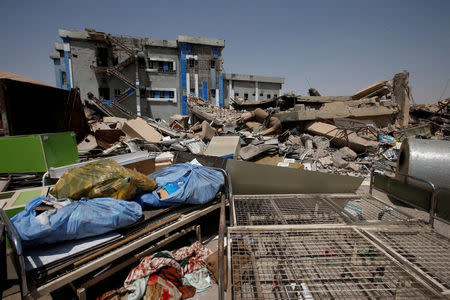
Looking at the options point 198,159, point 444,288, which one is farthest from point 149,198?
point 444,288

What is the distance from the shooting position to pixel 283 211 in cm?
286

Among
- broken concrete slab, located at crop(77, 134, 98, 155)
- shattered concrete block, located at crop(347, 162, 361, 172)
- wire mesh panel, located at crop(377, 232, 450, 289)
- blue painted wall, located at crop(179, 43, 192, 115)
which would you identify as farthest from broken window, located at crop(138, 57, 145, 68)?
wire mesh panel, located at crop(377, 232, 450, 289)

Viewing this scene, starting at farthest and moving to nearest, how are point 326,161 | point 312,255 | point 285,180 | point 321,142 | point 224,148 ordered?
point 321,142
point 326,161
point 224,148
point 285,180
point 312,255

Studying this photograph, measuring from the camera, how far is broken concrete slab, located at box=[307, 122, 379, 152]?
725 centimetres

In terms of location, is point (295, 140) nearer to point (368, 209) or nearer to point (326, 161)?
point (326, 161)

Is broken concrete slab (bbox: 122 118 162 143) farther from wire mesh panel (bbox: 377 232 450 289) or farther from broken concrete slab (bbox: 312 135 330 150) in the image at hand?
wire mesh panel (bbox: 377 232 450 289)

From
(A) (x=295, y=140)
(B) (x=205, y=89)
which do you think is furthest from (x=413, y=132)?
(B) (x=205, y=89)

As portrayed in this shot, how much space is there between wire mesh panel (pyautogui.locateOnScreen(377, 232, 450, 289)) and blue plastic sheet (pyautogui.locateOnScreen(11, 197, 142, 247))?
2.61 meters

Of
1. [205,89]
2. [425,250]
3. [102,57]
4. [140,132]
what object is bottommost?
[425,250]

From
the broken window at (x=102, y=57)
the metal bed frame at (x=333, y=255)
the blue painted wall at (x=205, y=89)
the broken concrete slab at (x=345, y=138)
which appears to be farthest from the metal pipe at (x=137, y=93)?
the metal bed frame at (x=333, y=255)

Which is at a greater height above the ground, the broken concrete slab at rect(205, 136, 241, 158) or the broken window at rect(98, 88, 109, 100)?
the broken window at rect(98, 88, 109, 100)

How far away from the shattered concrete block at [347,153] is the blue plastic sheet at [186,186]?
17.6 ft

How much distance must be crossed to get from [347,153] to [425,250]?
5.63 m

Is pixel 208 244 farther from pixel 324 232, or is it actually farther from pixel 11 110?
pixel 11 110
